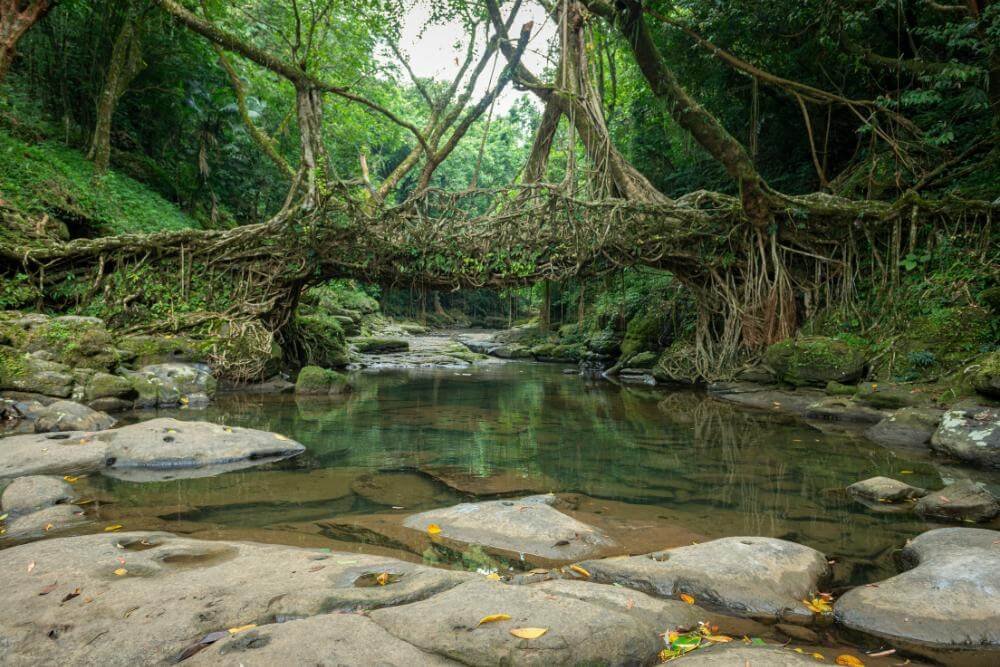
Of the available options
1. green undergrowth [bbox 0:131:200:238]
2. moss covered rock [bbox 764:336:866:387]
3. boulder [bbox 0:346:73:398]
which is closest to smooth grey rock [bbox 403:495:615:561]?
boulder [bbox 0:346:73:398]

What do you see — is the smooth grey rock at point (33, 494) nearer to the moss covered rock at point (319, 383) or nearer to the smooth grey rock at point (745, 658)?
the smooth grey rock at point (745, 658)

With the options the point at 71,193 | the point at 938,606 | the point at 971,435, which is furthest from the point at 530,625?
the point at 71,193

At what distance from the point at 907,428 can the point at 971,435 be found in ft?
2.92

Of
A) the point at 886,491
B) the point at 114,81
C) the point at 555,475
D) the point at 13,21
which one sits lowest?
the point at 555,475

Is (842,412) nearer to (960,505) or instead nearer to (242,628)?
(960,505)

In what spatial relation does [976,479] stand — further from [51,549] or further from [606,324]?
[606,324]

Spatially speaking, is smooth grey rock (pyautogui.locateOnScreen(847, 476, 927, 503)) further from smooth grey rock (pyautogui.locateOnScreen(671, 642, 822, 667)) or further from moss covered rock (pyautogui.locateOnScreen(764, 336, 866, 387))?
moss covered rock (pyautogui.locateOnScreen(764, 336, 866, 387))

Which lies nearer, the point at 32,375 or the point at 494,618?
the point at 494,618

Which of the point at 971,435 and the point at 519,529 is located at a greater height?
the point at 971,435

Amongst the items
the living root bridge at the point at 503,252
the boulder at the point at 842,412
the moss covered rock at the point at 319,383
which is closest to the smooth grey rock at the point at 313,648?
the boulder at the point at 842,412

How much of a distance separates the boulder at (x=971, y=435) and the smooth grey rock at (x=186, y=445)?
5877mm

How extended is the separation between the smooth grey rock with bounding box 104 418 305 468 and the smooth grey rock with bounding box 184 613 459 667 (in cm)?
342

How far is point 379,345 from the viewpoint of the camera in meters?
18.1

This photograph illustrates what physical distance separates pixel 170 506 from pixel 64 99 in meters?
13.8
